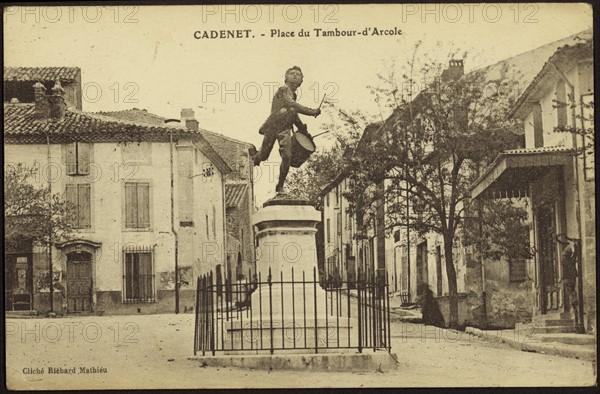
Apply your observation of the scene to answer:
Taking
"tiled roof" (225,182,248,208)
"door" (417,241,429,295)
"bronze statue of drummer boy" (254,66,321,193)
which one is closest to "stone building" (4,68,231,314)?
"tiled roof" (225,182,248,208)

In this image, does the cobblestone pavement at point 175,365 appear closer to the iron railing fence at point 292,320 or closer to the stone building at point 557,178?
the iron railing fence at point 292,320

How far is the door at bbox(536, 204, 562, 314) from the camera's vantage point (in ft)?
36.7

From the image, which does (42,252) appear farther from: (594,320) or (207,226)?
(594,320)

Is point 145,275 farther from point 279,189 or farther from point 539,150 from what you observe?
point 539,150

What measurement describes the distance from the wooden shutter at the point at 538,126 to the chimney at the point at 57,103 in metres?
5.00

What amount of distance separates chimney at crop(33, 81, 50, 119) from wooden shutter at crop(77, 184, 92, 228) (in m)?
1.02

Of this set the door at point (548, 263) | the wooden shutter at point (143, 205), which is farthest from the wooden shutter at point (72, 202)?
the door at point (548, 263)

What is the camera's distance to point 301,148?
10.7m

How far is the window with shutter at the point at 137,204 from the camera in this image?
11.1 metres

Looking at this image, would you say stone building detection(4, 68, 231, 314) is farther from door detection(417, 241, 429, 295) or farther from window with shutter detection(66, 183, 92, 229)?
door detection(417, 241, 429, 295)

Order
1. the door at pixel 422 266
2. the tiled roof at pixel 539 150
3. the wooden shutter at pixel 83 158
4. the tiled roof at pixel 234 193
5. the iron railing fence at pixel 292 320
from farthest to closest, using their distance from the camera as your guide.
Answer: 1. the door at pixel 422 266
2. the tiled roof at pixel 234 193
3. the wooden shutter at pixel 83 158
4. the tiled roof at pixel 539 150
5. the iron railing fence at pixel 292 320

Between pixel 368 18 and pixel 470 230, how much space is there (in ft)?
9.06

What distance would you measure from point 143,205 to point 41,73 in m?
1.70

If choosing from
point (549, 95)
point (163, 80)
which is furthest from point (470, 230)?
point (163, 80)
